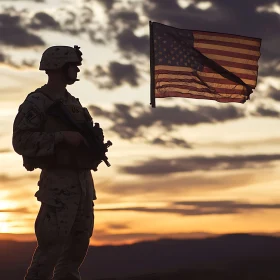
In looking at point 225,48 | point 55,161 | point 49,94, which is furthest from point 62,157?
point 225,48

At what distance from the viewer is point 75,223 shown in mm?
14523

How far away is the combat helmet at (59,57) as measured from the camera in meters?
14.4

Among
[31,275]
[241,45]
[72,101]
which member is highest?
[241,45]

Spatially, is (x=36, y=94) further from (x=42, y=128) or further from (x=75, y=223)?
(x=75, y=223)

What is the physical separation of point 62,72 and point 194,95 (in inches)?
217

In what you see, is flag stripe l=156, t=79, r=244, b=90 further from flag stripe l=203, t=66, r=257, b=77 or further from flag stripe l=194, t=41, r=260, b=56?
flag stripe l=194, t=41, r=260, b=56

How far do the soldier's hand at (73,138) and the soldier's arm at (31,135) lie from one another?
0.24ft

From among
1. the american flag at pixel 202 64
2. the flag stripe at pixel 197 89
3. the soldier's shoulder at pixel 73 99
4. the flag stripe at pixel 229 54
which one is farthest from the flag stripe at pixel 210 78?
the soldier's shoulder at pixel 73 99

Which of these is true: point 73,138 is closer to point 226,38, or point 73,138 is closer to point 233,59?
point 226,38

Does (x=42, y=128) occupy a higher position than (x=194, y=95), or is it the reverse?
(x=194, y=95)

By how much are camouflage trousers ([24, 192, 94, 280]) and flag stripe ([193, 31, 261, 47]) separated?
21.0ft

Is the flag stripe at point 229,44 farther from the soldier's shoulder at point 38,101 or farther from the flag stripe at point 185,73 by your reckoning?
the soldier's shoulder at point 38,101

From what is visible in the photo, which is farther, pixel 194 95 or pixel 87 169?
pixel 194 95

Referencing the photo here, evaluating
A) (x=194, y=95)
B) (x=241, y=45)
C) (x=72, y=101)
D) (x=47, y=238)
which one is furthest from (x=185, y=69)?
(x=47, y=238)
